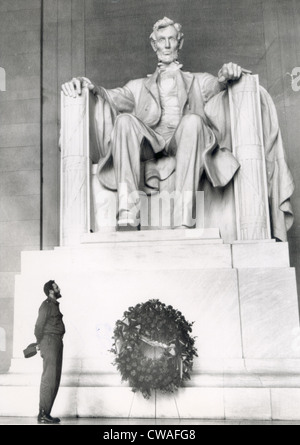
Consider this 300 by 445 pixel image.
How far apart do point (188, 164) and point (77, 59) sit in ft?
9.52

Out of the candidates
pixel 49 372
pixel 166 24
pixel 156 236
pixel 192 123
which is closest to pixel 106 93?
pixel 166 24

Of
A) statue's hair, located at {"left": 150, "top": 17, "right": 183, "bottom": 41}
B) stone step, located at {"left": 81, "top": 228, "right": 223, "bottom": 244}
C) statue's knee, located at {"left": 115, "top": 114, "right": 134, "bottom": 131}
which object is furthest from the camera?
statue's hair, located at {"left": 150, "top": 17, "right": 183, "bottom": 41}

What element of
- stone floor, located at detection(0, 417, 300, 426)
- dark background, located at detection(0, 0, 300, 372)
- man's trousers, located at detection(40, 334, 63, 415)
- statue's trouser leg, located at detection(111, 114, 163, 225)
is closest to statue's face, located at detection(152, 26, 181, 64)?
statue's trouser leg, located at detection(111, 114, 163, 225)

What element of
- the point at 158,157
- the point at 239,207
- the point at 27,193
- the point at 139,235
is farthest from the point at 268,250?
the point at 27,193

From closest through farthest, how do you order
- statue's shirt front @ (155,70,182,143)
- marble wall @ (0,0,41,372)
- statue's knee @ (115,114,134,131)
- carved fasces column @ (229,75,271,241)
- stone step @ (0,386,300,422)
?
1. stone step @ (0,386,300,422)
2. carved fasces column @ (229,75,271,241)
3. statue's knee @ (115,114,134,131)
4. statue's shirt front @ (155,70,182,143)
5. marble wall @ (0,0,41,372)

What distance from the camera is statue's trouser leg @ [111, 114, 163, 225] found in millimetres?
4852

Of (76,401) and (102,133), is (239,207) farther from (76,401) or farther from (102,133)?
(76,401)

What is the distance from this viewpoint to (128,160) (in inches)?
194

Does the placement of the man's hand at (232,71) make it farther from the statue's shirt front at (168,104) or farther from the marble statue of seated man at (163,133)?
the statue's shirt front at (168,104)

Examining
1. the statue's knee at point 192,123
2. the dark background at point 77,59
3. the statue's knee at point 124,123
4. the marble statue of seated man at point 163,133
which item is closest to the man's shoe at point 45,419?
the marble statue of seated man at point 163,133

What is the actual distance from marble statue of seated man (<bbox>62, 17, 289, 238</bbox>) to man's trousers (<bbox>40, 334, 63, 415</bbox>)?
4.06 feet

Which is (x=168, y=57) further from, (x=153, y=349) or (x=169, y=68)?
(x=153, y=349)

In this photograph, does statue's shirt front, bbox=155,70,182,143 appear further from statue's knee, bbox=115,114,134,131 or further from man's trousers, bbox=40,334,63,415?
man's trousers, bbox=40,334,63,415

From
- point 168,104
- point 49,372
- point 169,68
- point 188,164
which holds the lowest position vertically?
point 49,372
